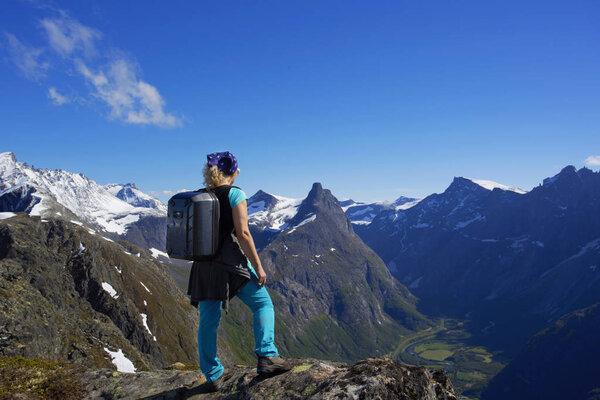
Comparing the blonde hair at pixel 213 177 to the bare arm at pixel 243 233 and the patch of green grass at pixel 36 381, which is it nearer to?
the bare arm at pixel 243 233

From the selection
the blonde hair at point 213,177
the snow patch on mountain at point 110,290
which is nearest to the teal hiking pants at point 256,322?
the blonde hair at point 213,177

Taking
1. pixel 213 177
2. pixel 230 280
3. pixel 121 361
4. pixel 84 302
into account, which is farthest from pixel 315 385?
pixel 84 302

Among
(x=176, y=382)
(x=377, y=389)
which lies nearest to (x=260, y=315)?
(x=377, y=389)

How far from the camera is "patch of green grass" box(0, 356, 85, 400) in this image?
9688mm

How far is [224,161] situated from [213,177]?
58 cm

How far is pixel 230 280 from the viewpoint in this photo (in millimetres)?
8578

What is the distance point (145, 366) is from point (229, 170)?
277 feet

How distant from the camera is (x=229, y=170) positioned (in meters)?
9.22

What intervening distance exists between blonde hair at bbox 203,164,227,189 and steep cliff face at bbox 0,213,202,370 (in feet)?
107

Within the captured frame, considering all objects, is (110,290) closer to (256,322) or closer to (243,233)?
(256,322)

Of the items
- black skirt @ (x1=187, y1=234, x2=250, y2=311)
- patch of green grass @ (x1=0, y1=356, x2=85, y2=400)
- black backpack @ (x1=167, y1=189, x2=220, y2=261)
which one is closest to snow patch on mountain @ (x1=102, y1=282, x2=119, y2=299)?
patch of green grass @ (x1=0, y1=356, x2=85, y2=400)

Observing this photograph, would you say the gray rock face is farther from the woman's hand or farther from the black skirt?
the woman's hand

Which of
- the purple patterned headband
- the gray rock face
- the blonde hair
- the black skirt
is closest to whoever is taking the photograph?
the gray rock face

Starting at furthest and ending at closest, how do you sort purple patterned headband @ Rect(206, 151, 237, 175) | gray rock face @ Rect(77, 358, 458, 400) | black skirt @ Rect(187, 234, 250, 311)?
purple patterned headband @ Rect(206, 151, 237, 175)
black skirt @ Rect(187, 234, 250, 311)
gray rock face @ Rect(77, 358, 458, 400)
